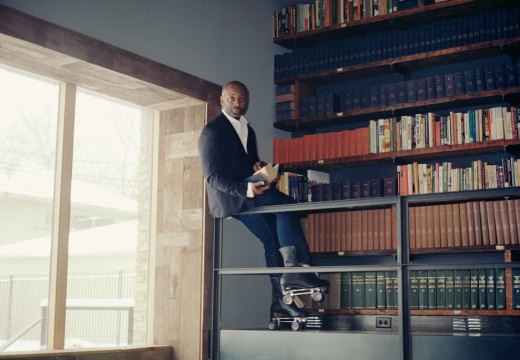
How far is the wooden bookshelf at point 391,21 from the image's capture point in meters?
5.02

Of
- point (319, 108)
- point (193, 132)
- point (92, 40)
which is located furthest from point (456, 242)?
point (92, 40)

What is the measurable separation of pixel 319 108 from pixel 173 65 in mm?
1215

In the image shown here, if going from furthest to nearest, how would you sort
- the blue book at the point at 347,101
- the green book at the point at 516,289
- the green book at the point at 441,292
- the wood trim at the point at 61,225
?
1. the blue book at the point at 347,101
2. the green book at the point at 441,292
3. the green book at the point at 516,289
4. the wood trim at the point at 61,225

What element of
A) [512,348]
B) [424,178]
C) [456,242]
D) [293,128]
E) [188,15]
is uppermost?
[188,15]

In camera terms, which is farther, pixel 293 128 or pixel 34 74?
pixel 293 128

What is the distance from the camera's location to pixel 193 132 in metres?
4.98

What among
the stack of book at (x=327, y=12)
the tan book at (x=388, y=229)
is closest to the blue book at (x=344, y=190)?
the tan book at (x=388, y=229)

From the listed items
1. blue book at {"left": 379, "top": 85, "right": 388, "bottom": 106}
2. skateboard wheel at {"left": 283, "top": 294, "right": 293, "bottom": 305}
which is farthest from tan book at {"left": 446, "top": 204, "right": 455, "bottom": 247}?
skateboard wheel at {"left": 283, "top": 294, "right": 293, "bottom": 305}

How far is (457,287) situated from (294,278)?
119cm

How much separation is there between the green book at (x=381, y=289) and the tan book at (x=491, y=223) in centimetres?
70

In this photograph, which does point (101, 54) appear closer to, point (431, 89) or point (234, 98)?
point (234, 98)

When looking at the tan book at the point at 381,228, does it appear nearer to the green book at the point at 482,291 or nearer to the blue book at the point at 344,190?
the blue book at the point at 344,190

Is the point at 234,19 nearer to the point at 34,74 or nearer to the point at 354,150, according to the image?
the point at 354,150

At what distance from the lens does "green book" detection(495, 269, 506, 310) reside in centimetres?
453
